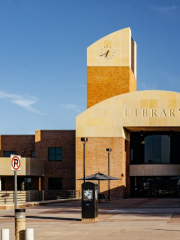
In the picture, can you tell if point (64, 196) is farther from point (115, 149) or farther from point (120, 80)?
point (120, 80)

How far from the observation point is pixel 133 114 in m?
58.7

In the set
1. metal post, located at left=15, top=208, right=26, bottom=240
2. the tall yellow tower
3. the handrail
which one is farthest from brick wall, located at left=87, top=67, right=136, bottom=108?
metal post, located at left=15, top=208, right=26, bottom=240

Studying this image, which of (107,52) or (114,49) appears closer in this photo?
(107,52)

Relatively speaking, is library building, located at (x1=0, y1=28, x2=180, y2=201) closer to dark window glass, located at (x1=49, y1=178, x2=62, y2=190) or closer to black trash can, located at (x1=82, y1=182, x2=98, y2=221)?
dark window glass, located at (x1=49, y1=178, x2=62, y2=190)

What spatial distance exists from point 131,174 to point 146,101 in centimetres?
970

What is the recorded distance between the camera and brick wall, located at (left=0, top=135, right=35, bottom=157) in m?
67.9

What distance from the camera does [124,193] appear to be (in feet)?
195

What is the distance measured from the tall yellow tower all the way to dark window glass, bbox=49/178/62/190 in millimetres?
11164

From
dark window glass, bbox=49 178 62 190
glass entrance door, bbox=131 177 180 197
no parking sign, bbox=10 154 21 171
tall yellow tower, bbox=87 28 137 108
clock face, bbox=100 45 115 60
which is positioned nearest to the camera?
no parking sign, bbox=10 154 21 171

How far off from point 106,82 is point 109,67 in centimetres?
211

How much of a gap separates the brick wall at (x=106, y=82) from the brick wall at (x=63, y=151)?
689cm

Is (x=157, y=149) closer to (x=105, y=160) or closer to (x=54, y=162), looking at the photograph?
(x=105, y=160)

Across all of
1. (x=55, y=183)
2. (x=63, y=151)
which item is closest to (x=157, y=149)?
(x=63, y=151)

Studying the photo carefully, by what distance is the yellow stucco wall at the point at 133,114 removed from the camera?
5834cm
